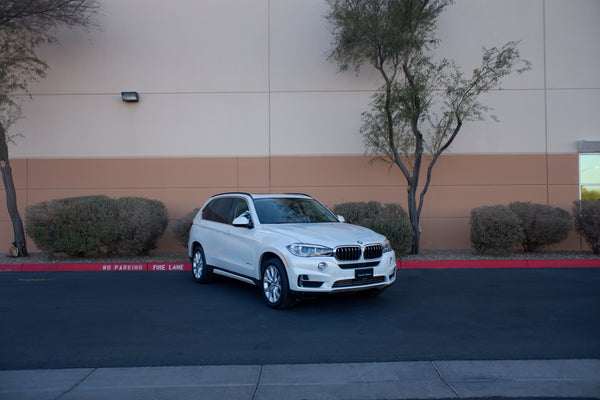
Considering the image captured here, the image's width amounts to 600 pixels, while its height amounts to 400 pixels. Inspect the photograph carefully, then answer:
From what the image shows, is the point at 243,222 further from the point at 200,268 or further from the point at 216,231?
the point at 200,268

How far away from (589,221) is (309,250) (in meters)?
8.77

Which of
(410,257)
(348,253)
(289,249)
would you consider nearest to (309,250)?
(289,249)

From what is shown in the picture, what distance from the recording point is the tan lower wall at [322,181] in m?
13.2

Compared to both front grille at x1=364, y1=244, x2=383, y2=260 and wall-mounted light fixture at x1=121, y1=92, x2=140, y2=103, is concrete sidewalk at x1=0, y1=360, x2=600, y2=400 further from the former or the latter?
wall-mounted light fixture at x1=121, y1=92, x2=140, y2=103

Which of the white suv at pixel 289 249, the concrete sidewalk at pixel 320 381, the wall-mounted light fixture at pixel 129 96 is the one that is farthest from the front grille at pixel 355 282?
the wall-mounted light fixture at pixel 129 96

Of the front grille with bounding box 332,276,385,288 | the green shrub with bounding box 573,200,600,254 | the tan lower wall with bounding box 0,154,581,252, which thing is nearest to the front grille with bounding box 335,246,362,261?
the front grille with bounding box 332,276,385,288

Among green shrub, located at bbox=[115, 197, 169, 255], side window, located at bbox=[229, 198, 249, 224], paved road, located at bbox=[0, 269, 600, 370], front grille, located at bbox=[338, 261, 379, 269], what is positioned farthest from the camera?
green shrub, located at bbox=[115, 197, 169, 255]

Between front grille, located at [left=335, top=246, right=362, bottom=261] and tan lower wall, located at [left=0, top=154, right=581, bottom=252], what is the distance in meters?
6.62

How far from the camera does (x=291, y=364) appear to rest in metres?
4.81

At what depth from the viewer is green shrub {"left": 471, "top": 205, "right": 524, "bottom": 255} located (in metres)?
11.2

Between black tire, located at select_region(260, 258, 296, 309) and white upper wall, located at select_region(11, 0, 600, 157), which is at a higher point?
white upper wall, located at select_region(11, 0, 600, 157)

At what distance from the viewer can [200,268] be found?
9.01m

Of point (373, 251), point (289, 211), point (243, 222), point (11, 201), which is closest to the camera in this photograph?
point (373, 251)

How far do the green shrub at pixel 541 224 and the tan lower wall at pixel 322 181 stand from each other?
1.26 metres
